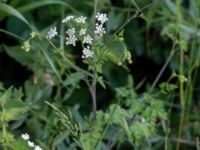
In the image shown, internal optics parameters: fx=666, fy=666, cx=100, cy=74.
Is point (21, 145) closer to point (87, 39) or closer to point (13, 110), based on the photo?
point (13, 110)

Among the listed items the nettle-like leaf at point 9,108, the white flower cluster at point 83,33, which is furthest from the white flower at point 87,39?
the nettle-like leaf at point 9,108

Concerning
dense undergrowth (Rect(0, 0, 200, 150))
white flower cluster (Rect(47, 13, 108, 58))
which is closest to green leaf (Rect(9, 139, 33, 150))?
dense undergrowth (Rect(0, 0, 200, 150))

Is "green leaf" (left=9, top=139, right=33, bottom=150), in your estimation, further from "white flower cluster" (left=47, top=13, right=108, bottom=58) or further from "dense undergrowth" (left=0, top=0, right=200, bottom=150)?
"white flower cluster" (left=47, top=13, right=108, bottom=58)

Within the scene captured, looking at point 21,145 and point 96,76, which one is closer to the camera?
point 21,145

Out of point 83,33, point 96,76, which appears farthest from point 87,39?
point 96,76

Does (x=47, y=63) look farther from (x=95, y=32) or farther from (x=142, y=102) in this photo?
(x=95, y=32)

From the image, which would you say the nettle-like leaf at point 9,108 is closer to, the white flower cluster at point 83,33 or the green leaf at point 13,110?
the green leaf at point 13,110

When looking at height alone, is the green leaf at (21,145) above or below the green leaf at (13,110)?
below

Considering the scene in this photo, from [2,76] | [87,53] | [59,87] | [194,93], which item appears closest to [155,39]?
[194,93]

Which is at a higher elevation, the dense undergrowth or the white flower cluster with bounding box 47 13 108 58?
the white flower cluster with bounding box 47 13 108 58
